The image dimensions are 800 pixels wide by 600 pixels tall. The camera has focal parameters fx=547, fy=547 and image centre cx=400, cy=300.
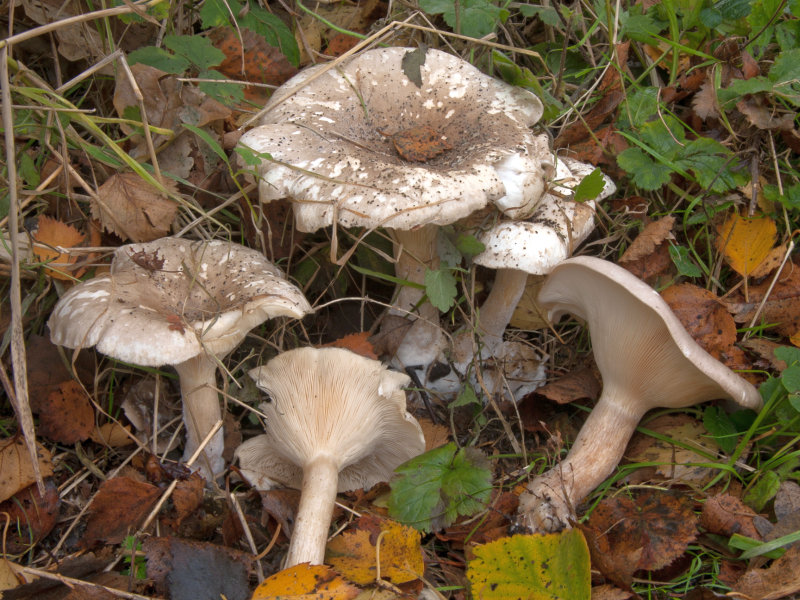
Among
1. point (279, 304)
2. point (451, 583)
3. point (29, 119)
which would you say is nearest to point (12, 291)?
point (279, 304)

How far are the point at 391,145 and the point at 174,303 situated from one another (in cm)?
121

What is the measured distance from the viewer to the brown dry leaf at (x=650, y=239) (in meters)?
2.70

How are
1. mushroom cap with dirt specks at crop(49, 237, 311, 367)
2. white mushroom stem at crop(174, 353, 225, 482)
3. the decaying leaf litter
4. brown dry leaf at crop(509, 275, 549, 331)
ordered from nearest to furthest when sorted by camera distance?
mushroom cap with dirt specks at crop(49, 237, 311, 367) < the decaying leaf litter < white mushroom stem at crop(174, 353, 225, 482) < brown dry leaf at crop(509, 275, 549, 331)

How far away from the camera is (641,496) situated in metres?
2.30

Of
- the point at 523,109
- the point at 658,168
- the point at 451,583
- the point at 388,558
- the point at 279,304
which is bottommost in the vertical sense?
the point at 451,583

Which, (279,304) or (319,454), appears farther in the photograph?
(319,454)

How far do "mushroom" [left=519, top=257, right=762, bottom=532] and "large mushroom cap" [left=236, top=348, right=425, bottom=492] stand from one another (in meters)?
0.63

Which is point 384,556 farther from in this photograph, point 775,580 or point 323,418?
point 775,580

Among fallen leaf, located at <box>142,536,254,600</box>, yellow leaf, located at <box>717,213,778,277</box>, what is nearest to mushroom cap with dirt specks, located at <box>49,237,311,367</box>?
fallen leaf, located at <box>142,536,254,600</box>

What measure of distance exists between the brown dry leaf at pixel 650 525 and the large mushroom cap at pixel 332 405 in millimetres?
804

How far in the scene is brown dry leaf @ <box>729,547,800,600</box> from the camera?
190 centimetres

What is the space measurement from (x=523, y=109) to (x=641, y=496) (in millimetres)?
1822

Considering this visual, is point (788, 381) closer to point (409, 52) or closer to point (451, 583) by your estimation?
point (451, 583)

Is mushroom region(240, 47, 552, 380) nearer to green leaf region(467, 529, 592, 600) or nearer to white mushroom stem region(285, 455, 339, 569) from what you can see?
white mushroom stem region(285, 455, 339, 569)
